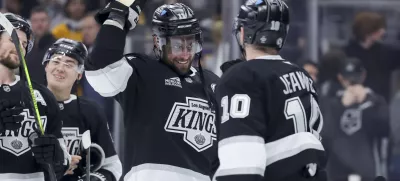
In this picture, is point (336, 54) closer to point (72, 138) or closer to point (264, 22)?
point (72, 138)

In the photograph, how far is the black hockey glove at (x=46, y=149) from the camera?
543 centimetres

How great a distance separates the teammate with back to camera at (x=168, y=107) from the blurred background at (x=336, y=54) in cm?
303

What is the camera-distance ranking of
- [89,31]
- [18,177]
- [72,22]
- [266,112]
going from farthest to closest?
1. [72,22]
2. [89,31]
3. [18,177]
4. [266,112]

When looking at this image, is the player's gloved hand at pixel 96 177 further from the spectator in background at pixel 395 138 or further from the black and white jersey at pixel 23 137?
the spectator in background at pixel 395 138

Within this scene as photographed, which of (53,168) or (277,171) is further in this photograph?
(53,168)

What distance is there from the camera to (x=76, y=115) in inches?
245

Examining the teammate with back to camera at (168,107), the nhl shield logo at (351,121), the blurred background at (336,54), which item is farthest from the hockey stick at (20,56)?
the nhl shield logo at (351,121)

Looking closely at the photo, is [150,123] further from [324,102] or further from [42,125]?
[324,102]

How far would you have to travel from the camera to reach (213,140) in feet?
18.1

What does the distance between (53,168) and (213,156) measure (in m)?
0.81

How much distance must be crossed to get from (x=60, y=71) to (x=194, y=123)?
1155mm

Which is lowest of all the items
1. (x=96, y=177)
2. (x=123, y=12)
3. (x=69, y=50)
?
(x=96, y=177)

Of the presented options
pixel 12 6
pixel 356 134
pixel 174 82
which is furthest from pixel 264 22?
pixel 12 6

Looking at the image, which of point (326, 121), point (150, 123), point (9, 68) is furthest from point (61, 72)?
point (326, 121)
